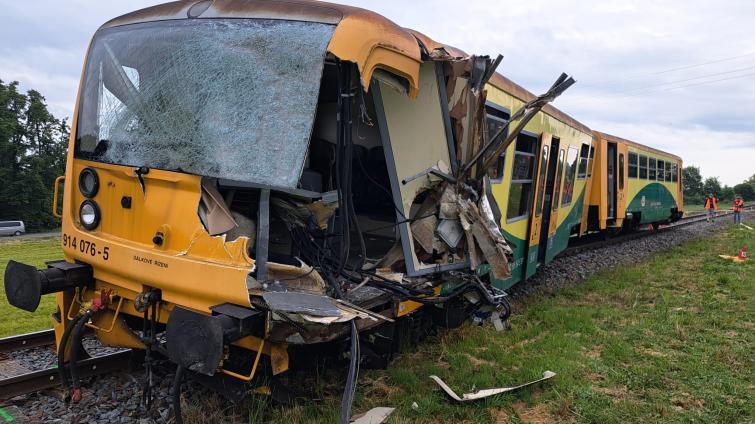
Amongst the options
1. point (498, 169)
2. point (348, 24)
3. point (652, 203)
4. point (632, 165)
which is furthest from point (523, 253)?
point (652, 203)

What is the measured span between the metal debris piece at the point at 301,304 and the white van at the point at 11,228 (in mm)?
37186

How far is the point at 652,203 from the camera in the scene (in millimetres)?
17844

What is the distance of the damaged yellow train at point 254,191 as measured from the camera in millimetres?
3256

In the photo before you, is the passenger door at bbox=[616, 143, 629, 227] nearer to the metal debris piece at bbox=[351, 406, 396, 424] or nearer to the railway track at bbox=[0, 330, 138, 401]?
the metal debris piece at bbox=[351, 406, 396, 424]

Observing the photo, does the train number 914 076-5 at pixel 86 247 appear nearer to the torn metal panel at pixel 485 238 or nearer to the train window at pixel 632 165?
the torn metal panel at pixel 485 238

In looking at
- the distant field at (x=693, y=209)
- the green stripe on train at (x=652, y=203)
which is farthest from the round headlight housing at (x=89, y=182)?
the distant field at (x=693, y=209)

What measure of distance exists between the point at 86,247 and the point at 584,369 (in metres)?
4.43

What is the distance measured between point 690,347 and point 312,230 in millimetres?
4399

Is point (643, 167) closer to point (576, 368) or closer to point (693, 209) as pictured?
point (576, 368)

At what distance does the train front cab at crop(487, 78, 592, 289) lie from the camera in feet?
20.3

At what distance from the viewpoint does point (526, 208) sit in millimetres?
7332

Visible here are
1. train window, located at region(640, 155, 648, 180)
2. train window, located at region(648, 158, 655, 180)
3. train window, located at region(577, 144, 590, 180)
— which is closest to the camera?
train window, located at region(577, 144, 590, 180)

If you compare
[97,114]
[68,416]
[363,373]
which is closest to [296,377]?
[363,373]

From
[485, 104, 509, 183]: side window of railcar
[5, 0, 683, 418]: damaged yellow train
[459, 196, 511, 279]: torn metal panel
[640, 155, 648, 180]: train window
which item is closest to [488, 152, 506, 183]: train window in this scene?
[485, 104, 509, 183]: side window of railcar
